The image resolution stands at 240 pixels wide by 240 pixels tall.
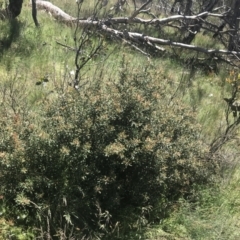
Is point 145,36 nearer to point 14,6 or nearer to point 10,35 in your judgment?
point 14,6

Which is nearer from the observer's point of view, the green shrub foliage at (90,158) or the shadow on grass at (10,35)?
the green shrub foliage at (90,158)

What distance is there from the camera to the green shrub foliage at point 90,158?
298 cm

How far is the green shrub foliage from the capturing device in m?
2.98

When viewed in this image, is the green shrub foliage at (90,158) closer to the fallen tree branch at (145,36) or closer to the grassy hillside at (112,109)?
the grassy hillside at (112,109)

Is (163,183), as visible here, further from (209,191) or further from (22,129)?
(22,129)

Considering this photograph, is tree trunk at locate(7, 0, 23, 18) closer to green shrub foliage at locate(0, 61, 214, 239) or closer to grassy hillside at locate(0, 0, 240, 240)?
grassy hillside at locate(0, 0, 240, 240)

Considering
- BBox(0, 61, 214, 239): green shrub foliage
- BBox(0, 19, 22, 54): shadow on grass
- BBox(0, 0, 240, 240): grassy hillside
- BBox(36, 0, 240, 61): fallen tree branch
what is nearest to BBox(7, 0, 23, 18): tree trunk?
BBox(0, 0, 240, 240): grassy hillside

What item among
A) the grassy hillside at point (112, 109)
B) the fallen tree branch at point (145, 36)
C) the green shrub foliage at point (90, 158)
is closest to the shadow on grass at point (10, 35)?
the grassy hillside at point (112, 109)

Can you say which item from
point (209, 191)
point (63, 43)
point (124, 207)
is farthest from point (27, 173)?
point (63, 43)

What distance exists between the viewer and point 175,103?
3.81 m

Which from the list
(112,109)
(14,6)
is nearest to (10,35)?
(14,6)

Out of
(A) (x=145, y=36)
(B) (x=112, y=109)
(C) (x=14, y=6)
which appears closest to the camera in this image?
(B) (x=112, y=109)

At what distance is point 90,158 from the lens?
3.11 metres

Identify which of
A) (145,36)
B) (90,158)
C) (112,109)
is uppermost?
(145,36)
